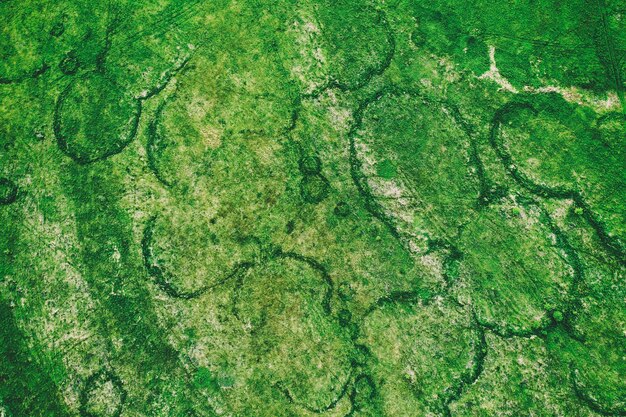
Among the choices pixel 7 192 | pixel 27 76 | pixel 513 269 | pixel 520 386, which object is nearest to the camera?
pixel 520 386

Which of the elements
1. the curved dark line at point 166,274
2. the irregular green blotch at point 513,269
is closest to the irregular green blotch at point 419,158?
the irregular green blotch at point 513,269

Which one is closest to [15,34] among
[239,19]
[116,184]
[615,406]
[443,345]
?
[116,184]

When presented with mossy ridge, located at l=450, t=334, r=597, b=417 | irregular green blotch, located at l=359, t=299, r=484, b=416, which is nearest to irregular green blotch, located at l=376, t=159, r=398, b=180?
irregular green blotch, located at l=359, t=299, r=484, b=416

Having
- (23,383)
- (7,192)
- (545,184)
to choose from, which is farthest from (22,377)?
(545,184)

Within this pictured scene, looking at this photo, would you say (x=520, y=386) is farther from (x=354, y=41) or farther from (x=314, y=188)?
(x=354, y=41)

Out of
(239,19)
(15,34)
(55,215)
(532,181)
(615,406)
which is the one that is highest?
(239,19)

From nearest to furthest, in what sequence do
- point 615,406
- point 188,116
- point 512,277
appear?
point 615,406
point 512,277
point 188,116

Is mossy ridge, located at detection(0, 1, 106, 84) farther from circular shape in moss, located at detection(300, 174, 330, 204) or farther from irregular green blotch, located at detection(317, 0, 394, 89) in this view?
circular shape in moss, located at detection(300, 174, 330, 204)

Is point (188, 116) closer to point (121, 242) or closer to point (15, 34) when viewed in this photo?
point (121, 242)
